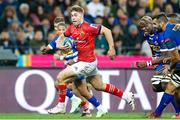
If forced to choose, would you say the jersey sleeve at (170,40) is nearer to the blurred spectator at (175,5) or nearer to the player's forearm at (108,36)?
the player's forearm at (108,36)

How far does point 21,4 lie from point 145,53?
12.9ft

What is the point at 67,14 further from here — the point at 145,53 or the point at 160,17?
the point at 160,17

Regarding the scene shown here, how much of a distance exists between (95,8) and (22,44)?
309cm

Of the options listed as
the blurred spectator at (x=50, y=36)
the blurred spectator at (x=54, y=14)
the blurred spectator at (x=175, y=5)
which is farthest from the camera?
the blurred spectator at (x=175, y=5)

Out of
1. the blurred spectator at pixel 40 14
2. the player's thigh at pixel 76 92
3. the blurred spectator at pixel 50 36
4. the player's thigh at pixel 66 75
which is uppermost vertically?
the blurred spectator at pixel 40 14

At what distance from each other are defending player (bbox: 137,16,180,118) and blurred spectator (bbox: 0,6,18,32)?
7.27 meters

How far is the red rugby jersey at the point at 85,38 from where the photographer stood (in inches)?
680

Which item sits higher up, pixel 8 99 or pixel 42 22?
pixel 42 22

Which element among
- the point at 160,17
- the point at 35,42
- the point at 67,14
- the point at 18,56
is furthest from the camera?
the point at 67,14

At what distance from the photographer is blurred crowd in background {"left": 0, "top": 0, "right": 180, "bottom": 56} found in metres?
24.0

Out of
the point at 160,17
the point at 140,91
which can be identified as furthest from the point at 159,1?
the point at 160,17

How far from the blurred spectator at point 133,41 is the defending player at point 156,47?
660 cm

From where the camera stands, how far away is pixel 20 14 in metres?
25.0

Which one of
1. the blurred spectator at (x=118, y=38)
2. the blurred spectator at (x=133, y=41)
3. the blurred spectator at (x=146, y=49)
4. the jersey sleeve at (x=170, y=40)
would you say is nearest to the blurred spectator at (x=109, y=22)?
the blurred spectator at (x=118, y=38)
